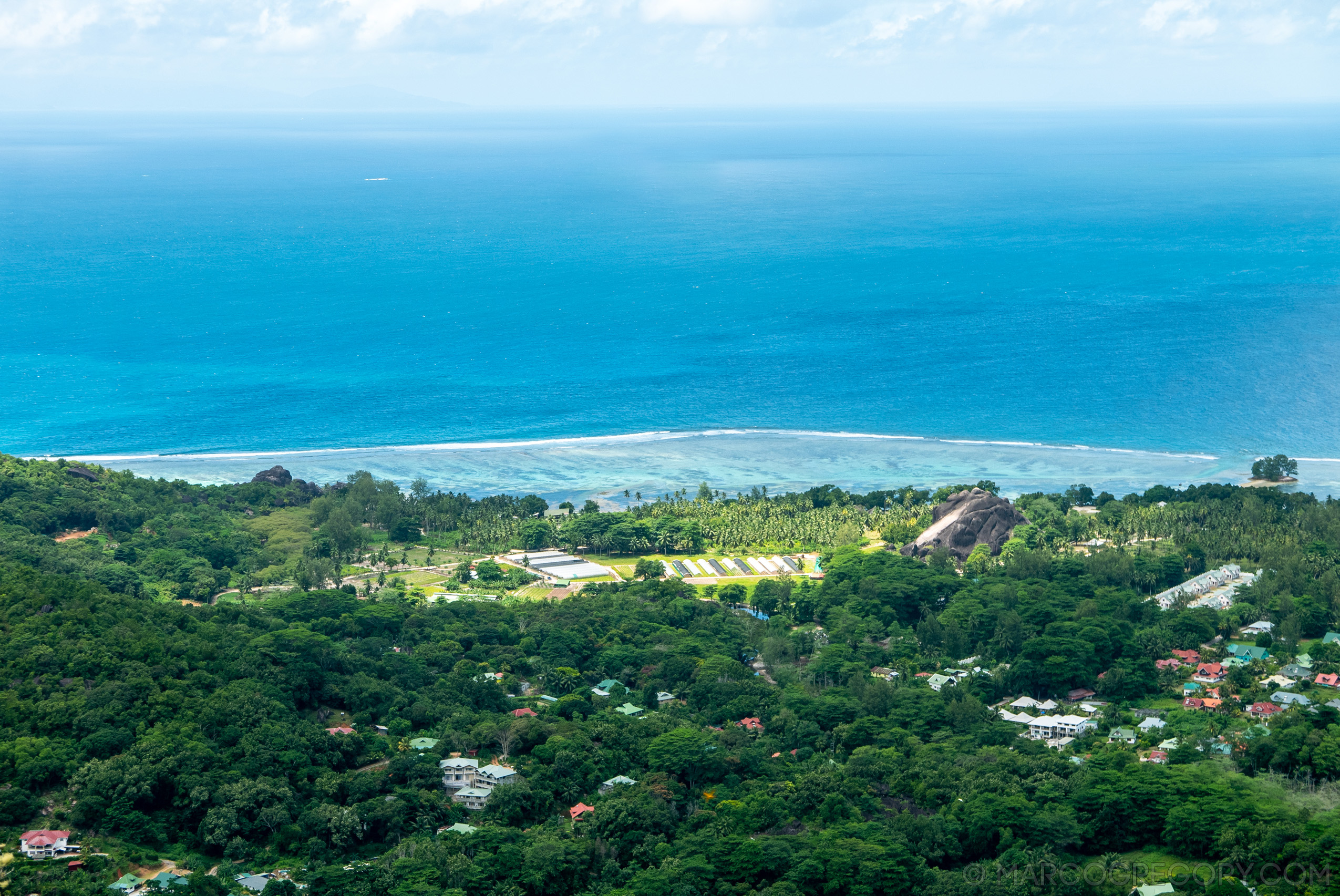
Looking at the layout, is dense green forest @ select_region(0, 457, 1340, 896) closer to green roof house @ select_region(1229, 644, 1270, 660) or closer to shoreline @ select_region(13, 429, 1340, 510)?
green roof house @ select_region(1229, 644, 1270, 660)

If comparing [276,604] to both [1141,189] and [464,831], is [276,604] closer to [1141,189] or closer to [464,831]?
[464,831]

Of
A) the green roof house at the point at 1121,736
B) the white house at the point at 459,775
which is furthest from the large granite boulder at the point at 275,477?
the green roof house at the point at 1121,736

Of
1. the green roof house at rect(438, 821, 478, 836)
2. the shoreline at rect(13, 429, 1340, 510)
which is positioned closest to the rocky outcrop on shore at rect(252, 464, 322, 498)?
the shoreline at rect(13, 429, 1340, 510)

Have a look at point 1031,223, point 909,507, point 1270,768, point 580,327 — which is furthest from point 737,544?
point 1031,223

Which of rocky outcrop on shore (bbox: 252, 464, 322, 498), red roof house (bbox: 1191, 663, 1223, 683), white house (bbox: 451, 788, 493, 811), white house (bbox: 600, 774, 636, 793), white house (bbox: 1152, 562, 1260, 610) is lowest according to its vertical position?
white house (bbox: 451, 788, 493, 811)

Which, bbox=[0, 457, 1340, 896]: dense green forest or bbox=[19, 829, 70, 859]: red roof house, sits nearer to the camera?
bbox=[19, 829, 70, 859]: red roof house

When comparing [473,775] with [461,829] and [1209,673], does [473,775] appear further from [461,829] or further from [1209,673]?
[1209,673]

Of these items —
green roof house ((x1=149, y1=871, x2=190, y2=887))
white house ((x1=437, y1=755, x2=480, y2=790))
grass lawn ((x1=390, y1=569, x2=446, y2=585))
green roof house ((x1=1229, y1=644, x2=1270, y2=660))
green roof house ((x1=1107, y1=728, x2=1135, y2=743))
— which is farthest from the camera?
grass lawn ((x1=390, y1=569, x2=446, y2=585))

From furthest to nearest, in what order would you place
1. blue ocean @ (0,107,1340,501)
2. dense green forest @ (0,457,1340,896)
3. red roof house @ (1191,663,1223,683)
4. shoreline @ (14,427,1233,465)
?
blue ocean @ (0,107,1340,501) < shoreline @ (14,427,1233,465) < red roof house @ (1191,663,1223,683) < dense green forest @ (0,457,1340,896)

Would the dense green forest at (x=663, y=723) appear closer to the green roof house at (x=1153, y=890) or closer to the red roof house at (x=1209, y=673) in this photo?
the green roof house at (x=1153, y=890)
